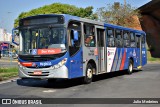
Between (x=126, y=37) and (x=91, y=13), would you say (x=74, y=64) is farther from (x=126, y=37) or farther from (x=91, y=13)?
(x=91, y=13)

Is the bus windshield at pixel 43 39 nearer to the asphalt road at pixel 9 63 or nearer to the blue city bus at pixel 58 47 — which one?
the blue city bus at pixel 58 47

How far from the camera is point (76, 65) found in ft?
46.4

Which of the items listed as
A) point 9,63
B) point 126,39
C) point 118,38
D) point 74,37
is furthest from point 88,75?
point 9,63

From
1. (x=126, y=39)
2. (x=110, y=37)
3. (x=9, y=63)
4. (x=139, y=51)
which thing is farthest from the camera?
(x=9, y=63)

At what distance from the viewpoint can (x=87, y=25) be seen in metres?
15.4

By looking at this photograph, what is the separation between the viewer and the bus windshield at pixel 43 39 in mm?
13422

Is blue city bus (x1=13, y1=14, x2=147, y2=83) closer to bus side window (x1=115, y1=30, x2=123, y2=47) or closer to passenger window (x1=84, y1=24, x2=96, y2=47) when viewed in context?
passenger window (x1=84, y1=24, x2=96, y2=47)

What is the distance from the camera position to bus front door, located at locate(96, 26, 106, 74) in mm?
16516

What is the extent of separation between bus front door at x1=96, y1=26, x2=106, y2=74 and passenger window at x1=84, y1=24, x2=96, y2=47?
60cm

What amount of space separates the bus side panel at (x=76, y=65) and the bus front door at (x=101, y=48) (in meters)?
2.12

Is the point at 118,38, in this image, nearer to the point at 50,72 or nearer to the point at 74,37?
the point at 74,37

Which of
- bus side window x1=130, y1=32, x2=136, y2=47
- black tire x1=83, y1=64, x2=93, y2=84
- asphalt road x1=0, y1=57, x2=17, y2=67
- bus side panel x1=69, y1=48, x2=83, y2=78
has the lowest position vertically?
asphalt road x1=0, y1=57, x2=17, y2=67

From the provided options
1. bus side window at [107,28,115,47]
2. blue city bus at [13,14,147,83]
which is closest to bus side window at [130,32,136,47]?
bus side window at [107,28,115,47]

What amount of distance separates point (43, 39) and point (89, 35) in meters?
2.57
